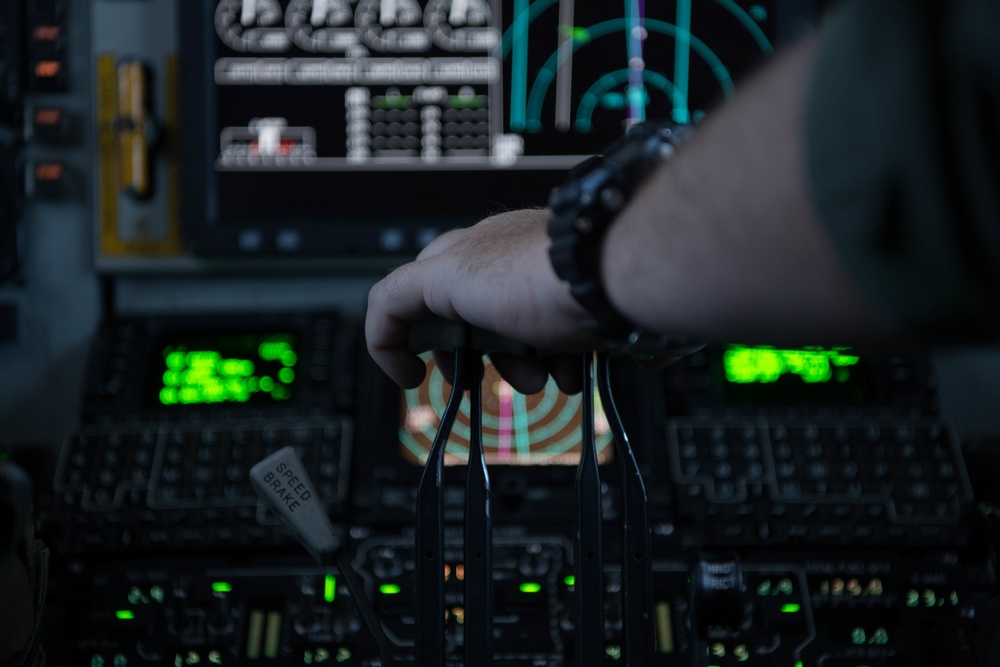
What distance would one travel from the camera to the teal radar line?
1470mm

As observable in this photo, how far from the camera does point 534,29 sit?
4.82 feet

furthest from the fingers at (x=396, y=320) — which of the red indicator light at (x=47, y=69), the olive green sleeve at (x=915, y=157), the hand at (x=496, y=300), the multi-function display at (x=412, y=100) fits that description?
the red indicator light at (x=47, y=69)

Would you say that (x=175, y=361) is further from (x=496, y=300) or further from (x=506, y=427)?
(x=496, y=300)

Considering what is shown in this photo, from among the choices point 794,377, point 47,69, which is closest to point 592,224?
point 794,377

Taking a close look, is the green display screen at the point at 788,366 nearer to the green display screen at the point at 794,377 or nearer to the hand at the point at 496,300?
the green display screen at the point at 794,377

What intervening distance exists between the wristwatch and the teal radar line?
988 mm

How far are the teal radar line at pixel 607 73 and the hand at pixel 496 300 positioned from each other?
80 centimetres

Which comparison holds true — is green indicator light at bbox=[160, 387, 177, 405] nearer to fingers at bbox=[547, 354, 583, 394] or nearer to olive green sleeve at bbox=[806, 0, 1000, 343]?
fingers at bbox=[547, 354, 583, 394]

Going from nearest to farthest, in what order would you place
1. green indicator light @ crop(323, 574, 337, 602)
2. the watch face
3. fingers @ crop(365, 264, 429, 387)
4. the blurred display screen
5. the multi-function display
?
the watch face < fingers @ crop(365, 264, 429, 387) < green indicator light @ crop(323, 574, 337, 602) < the blurred display screen < the multi-function display

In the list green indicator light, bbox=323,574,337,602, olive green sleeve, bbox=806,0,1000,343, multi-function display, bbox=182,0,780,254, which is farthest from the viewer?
multi-function display, bbox=182,0,780,254

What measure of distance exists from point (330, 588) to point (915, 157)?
35.3 inches

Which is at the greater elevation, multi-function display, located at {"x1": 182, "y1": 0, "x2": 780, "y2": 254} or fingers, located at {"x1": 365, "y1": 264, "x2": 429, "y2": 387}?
multi-function display, located at {"x1": 182, "y1": 0, "x2": 780, "y2": 254}

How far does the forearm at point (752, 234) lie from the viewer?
358 mm

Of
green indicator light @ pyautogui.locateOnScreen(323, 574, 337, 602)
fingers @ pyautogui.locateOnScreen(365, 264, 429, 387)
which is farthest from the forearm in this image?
green indicator light @ pyautogui.locateOnScreen(323, 574, 337, 602)
